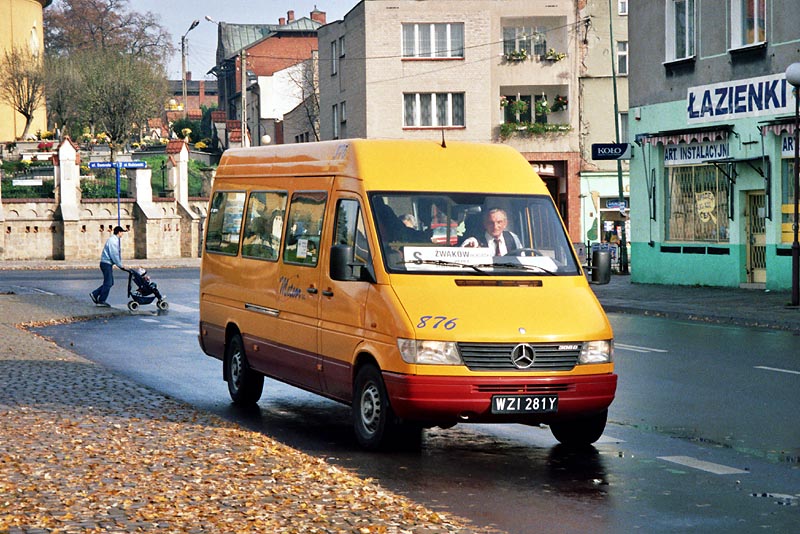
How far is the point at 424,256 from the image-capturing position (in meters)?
10.3

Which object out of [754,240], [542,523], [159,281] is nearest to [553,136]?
[159,281]

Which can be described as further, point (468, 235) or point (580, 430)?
point (468, 235)

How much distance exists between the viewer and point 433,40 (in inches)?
2431

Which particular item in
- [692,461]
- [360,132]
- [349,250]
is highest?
[360,132]

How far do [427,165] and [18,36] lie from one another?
82.2 metres

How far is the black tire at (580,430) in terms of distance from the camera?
1008 cm

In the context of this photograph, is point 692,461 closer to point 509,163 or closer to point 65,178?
point 509,163

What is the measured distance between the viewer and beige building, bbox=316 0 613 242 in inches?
2403

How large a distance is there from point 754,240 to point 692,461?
816 inches

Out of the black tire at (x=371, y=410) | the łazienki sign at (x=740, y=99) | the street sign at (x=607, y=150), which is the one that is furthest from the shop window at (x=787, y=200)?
the black tire at (x=371, y=410)

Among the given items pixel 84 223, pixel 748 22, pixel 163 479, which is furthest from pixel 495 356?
pixel 84 223

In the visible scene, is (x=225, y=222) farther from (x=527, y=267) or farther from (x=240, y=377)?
(x=527, y=267)

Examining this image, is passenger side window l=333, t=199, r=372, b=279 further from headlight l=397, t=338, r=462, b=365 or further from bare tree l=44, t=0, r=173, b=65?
bare tree l=44, t=0, r=173, b=65

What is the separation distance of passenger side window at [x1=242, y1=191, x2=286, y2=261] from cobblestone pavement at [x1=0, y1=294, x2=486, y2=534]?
1.64 meters
